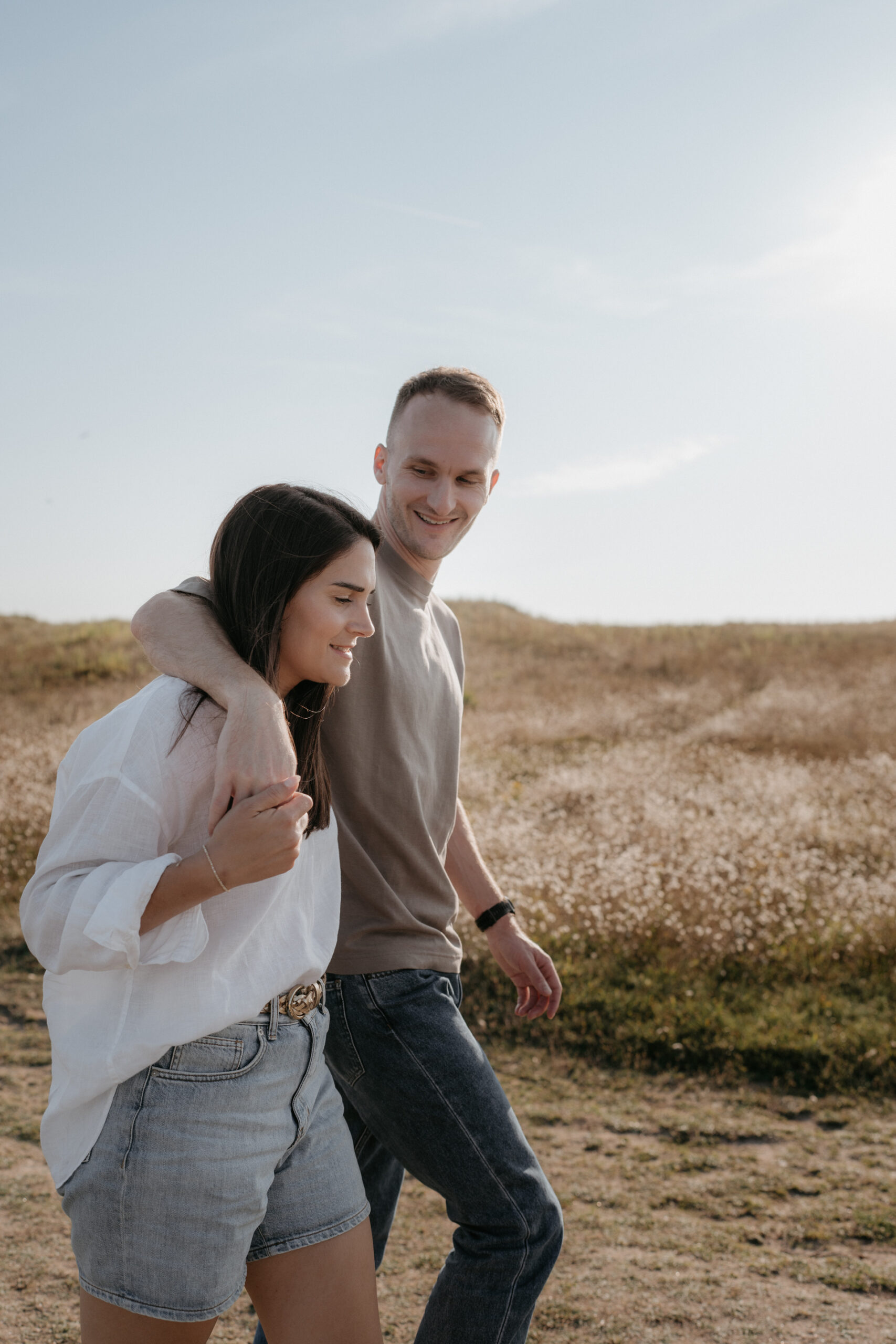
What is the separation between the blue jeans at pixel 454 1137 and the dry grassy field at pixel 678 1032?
152cm

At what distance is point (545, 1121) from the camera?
508cm

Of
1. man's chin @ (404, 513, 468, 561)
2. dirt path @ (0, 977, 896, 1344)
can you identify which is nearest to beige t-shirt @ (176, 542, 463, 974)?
man's chin @ (404, 513, 468, 561)

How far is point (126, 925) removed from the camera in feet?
5.17

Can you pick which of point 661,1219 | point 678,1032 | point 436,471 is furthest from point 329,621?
point 678,1032

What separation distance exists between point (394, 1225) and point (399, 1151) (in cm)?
227

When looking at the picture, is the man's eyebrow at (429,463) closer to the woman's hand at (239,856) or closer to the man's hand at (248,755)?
the man's hand at (248,755)

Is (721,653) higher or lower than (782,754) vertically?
higher

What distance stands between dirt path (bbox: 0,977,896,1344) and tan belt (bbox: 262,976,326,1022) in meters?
2.10

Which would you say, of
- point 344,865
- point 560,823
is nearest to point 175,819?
point 344,865

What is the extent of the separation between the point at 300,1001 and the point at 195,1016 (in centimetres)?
30

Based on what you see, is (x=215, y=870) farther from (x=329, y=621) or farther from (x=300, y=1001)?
(x=329, y=621)

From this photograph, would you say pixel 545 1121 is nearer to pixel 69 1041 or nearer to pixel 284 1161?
pixel 284 1161

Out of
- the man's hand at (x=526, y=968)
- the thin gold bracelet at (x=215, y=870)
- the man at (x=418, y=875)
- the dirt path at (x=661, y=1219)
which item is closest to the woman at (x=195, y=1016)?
the thin gold bracelet at (x=215, y=870)

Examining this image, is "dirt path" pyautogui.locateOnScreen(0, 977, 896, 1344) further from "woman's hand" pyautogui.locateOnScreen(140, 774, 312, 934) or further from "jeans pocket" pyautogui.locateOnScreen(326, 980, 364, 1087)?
"woman's hand" pyautogui.locateOnScreen(140, 774, 312, 934)
